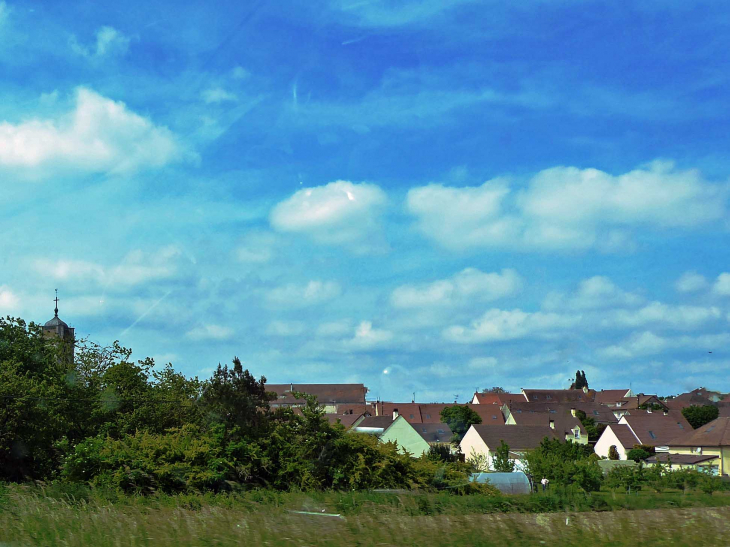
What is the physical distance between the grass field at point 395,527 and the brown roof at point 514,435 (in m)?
72.5

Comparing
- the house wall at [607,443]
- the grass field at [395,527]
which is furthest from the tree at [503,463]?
the grass field at [395,527]

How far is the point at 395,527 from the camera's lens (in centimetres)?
657

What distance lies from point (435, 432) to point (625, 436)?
22.9 meters

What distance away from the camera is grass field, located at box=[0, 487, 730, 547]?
624cm

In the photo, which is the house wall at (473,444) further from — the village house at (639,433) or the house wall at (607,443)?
the village house at (639,433)

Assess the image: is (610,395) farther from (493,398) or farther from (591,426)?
(591,426)

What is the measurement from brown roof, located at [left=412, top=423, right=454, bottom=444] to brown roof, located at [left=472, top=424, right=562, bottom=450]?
10.3 meters

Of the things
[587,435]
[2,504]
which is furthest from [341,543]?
[587,435]

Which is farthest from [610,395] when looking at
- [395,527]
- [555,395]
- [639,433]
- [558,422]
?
[395,527]

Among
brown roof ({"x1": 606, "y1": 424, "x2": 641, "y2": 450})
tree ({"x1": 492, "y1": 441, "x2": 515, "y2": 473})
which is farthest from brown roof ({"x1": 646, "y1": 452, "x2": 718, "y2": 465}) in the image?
brown roof ({"x1": 606, "y1": 424, "x2": 641, "y2": 450})

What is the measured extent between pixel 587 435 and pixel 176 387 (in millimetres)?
77394

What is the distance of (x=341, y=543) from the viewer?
621 cm

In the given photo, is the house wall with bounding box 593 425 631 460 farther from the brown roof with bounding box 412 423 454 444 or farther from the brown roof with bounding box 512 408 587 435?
the brown roof with bounding box 412 423 454 444

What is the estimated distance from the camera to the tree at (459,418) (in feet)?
336
